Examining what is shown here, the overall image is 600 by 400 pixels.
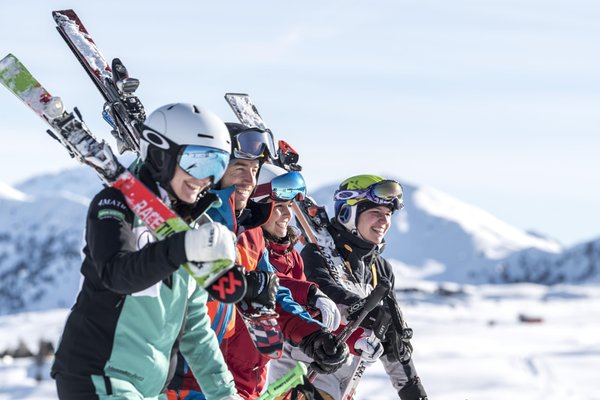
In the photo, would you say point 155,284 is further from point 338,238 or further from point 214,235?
point 338,238

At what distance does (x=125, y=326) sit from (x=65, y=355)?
292 millimetres

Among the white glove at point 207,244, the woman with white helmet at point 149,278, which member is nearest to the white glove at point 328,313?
the woman with white helmet at point 149,278

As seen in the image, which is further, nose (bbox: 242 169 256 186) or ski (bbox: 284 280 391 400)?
ski (bbox: 284 280 391 400)

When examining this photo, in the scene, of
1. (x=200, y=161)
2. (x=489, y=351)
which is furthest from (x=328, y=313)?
(x=489, y=351)

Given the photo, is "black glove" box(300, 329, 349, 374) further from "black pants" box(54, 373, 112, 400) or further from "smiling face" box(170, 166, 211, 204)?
"black pants" box(54, 373, 112, 400)

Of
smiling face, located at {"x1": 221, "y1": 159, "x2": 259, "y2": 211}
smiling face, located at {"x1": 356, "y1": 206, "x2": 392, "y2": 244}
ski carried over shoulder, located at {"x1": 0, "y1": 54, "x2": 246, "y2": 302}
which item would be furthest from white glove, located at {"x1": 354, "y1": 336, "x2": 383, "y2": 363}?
ski carried over shoulder, located at {"x1": 0, "y1": 54, "x2": 246, "y2": 302}

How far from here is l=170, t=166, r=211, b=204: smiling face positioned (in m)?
4.46

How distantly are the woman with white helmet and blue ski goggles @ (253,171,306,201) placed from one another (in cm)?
211

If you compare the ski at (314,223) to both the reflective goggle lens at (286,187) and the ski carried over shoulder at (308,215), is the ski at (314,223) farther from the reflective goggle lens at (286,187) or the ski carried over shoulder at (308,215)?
the reflective goggle lens at (286,187)

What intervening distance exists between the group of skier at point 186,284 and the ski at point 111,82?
722mm

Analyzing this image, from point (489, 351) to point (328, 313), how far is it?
131 feet

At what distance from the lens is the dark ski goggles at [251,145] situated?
589 centimetres

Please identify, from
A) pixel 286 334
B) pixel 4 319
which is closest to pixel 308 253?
pixel 286 334

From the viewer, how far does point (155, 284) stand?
4.26 meters
